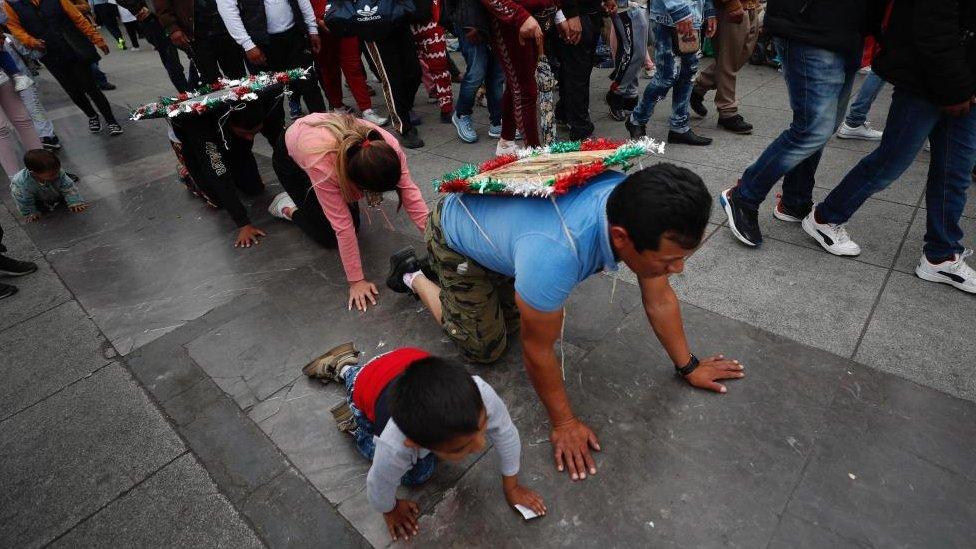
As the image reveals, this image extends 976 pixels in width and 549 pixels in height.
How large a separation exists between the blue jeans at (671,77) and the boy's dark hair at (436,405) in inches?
141

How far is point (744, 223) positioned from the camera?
3078 mm

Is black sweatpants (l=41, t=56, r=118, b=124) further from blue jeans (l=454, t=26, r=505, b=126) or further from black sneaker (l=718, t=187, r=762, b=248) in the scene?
black sneaker (l=718, t=187, r=762, b=248)

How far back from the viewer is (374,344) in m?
2.71

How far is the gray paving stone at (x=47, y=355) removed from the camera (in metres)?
2.68

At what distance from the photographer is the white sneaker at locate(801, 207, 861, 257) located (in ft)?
9.50

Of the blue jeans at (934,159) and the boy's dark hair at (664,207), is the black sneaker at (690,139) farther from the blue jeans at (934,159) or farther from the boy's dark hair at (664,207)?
the boy's dark hair at (664,207)

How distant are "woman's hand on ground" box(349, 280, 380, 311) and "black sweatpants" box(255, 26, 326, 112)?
102 inches

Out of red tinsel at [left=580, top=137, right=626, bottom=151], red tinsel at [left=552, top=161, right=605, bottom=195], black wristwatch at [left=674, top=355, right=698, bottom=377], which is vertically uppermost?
red tinsel at [left=552, top=161, right=605, bottom=195]

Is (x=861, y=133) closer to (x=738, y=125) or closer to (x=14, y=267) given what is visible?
(x=738, y=125)

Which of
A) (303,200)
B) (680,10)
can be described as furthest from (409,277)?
(680,10)

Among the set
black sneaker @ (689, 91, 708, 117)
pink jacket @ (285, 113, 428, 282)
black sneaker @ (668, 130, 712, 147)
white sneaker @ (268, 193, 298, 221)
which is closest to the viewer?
pink jacket @ (285, 113, 428, 282)

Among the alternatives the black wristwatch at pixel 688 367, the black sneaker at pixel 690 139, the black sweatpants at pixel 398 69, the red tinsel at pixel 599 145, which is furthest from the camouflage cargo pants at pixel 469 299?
the black sweatpants at pixel 398 69

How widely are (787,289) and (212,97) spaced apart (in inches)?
143

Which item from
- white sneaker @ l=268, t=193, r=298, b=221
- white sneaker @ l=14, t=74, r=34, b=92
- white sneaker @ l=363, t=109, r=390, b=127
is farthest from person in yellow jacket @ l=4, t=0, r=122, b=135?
white sneaker @ l=268, t=193, r=298, b=221
